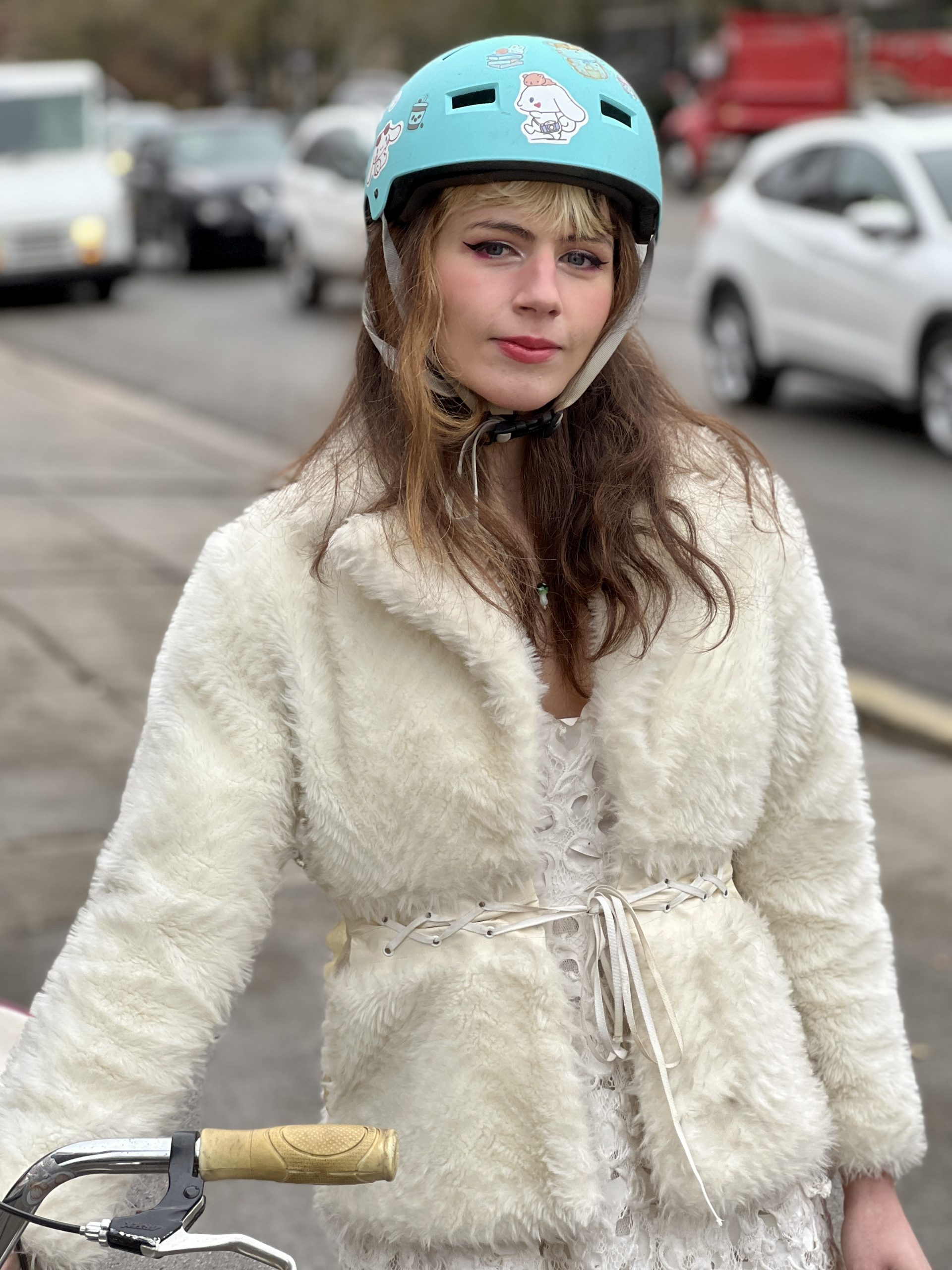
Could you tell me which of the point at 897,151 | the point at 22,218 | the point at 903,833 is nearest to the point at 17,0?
the point at 22,218

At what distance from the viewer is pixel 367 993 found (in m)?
1.81

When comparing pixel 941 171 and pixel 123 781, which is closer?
pixel 123 781

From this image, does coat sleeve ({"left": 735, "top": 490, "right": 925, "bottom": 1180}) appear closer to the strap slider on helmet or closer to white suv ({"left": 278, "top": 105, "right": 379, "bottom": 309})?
the strap slider on helmet

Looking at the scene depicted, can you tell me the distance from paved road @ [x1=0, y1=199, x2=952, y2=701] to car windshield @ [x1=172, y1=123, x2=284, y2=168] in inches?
60.7

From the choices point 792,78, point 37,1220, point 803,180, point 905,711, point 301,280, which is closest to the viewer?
point 37,1220

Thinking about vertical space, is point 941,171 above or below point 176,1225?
below

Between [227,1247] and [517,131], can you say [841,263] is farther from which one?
[227,1247]

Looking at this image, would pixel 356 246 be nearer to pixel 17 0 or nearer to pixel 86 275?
pixel 86 275

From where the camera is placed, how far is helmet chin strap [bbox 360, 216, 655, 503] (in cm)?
192

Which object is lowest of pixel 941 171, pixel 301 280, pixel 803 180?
pixel 301 280

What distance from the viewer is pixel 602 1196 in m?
1.77

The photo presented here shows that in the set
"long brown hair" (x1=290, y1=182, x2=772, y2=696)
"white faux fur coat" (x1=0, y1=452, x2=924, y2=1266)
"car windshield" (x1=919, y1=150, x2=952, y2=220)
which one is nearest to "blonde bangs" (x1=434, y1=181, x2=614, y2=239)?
"long brown hair" (x1=290, y1=182, x2=772, y2=696)

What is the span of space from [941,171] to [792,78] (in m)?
22.3

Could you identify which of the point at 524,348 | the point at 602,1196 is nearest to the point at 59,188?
the point at 524,348
